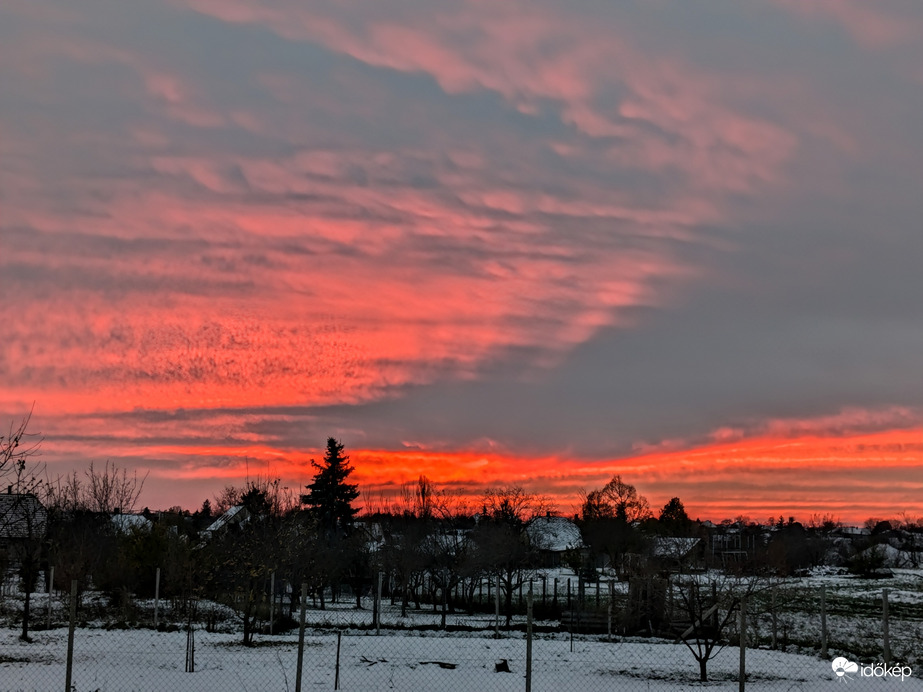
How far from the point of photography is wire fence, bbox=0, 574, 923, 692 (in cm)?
1975

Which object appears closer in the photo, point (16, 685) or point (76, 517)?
point (16, 685)

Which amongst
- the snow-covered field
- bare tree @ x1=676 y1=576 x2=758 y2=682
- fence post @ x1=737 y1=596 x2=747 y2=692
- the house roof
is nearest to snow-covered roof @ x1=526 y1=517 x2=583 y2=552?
bare tree @ x1=676 y1=576 x2=758 y2=682

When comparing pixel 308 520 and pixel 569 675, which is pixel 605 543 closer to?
pixel 308 520

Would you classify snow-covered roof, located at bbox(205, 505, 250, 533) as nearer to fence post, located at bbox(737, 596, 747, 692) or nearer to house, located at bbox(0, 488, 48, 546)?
house, located at bbox(0, 488, 48, 546)

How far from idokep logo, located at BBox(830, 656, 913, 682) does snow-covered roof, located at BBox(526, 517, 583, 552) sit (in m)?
66.6

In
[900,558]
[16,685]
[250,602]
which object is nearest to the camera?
[16,685]

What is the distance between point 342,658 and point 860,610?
27635mm

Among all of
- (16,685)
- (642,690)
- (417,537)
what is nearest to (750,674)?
(642,690)

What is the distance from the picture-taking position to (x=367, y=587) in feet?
174

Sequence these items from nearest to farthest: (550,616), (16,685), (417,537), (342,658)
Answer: (16,685) < (342,658) < (550,616) < (417,537)

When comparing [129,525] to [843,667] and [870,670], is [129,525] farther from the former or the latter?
[870,670]

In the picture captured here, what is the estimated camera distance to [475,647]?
2700 centimetres

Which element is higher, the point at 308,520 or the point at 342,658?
the point at 308,520

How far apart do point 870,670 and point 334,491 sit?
59.1m
